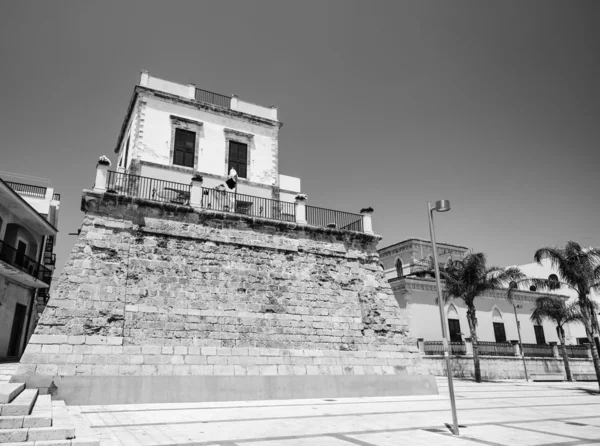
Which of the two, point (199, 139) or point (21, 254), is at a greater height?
point (199, 139)

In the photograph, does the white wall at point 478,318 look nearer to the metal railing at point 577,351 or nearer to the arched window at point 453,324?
the arched window at point 453,324

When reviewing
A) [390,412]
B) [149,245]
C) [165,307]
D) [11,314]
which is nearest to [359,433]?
[390,412]

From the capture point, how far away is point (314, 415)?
10750mm

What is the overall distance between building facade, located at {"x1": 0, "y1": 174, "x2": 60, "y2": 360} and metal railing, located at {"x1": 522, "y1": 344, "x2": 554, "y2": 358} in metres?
30.0

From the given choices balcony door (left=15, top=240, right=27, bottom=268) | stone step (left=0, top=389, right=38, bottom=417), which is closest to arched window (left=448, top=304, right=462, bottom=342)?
stone step (left=0, top=389, right=38, bottom=417)

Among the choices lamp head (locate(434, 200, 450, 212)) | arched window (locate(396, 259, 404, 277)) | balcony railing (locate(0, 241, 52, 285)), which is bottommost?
lamp head (locate(434, 200, 450, 212))

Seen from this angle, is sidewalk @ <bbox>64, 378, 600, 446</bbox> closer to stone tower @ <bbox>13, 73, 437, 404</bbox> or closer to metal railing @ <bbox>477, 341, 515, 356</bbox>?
stone tower @ <bbox>13, 73, 437, 404</bbox>

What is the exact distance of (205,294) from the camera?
15.2 metres

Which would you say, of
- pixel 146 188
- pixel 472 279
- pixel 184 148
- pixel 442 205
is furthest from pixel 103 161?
pixel 472 279

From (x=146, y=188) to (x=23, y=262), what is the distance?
9.75 meters

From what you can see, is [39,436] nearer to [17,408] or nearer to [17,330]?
[17,408]

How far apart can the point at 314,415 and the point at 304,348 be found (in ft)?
17.0

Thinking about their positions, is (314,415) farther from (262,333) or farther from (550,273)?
(550,273)

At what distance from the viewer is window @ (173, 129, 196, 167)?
1975cm
